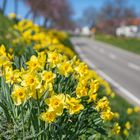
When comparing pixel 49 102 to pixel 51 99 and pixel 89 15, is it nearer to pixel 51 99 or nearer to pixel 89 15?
pixel 51 99

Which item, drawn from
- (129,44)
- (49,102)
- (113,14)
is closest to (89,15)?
(113,14)

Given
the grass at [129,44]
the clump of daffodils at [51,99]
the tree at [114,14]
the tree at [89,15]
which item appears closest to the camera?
the clump of daffodils at [51,99]

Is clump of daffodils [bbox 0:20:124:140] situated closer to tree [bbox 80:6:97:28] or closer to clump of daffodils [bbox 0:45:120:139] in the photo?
clump of daffodils [bbox 0:45:120:139]

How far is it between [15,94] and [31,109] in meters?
0.23

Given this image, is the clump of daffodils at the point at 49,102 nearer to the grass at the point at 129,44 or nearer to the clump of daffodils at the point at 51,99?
the clump of daffodils at the point at 51,99

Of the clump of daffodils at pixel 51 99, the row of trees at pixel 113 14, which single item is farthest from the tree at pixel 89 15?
the clump of daffodils at pixel 51 99

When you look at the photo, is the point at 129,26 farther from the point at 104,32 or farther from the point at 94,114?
the point at 94,114

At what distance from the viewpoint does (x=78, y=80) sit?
12.4 feet

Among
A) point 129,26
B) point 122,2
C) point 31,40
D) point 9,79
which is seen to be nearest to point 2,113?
point 9,79

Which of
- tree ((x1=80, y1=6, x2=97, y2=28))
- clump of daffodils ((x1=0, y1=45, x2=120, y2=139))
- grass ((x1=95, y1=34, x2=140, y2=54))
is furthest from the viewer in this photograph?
tree ((x1=80, y1=6, x2=97, y2=28))

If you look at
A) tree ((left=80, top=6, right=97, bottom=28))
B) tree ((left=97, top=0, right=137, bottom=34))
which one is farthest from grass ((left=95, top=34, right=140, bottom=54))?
tree ((left=80, top=6, right=97, bottom=28))

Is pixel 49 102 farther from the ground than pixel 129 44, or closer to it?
farther from the ground

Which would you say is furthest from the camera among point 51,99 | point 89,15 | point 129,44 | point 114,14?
point 89,15

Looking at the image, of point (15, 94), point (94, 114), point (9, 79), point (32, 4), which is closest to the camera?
point (15, 94)
